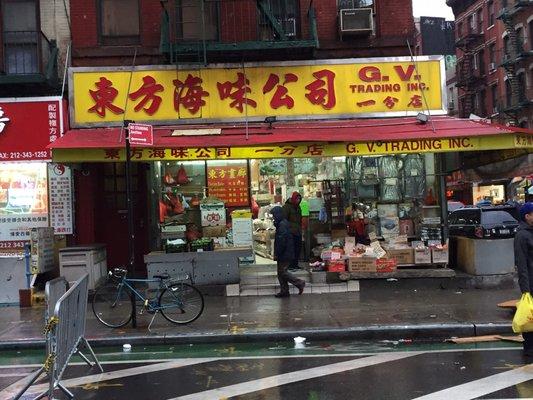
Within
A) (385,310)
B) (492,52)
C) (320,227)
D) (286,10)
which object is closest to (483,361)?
(385,310)

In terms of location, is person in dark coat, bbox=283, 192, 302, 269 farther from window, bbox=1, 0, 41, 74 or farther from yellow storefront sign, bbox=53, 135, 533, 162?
window, bbox=1, 0, 41, 74

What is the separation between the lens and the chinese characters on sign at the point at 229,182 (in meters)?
13.7

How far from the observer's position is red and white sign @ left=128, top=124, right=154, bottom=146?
926cm

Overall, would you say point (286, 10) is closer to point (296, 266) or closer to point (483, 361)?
point (296, 266)

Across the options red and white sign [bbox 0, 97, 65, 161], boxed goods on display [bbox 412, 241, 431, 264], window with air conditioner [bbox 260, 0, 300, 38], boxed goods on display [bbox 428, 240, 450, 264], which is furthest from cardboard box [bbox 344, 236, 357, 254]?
red and white sign [bbox 0, 97, 65, 161]

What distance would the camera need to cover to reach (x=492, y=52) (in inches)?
1725

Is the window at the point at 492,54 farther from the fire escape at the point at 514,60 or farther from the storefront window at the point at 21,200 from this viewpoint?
the storefront window at the point at 21,200

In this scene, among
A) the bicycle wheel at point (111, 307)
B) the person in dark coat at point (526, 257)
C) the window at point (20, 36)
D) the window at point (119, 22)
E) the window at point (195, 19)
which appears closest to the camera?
the person in dark coat at point (526, 257)

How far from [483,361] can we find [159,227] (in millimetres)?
8165

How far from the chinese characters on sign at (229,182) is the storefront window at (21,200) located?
147 inches

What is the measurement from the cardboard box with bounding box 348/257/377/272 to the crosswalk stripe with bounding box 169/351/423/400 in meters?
4.78

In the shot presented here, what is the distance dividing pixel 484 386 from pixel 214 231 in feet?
27.0

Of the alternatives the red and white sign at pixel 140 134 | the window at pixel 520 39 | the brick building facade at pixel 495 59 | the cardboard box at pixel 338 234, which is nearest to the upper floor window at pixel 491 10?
the brick building facade at pixel 495 59

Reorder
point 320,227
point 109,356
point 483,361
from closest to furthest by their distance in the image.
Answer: point 483,361, point 109,356, point 320,227
